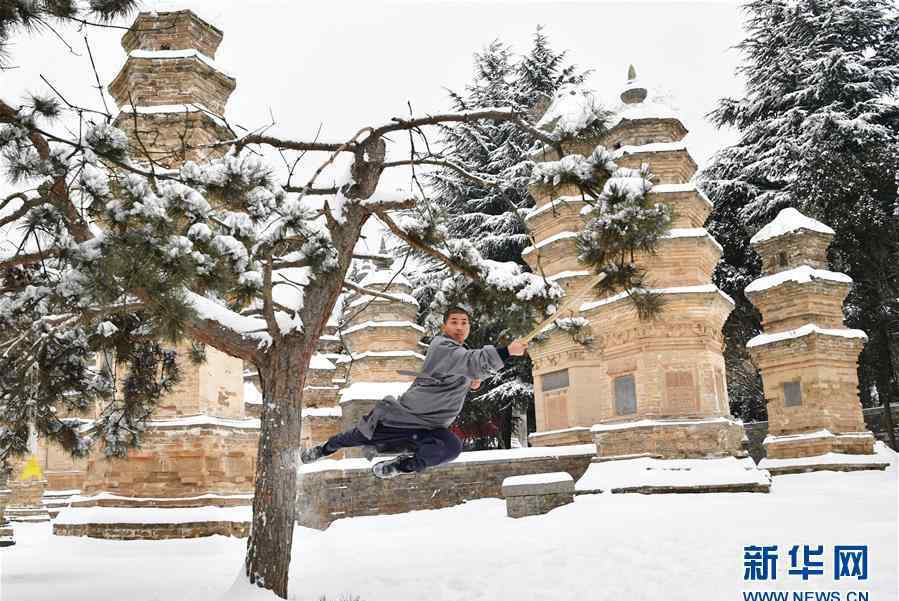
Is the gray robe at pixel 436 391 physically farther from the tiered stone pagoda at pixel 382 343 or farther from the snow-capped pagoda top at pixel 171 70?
the tiered stone pagoda at pixel 382 343

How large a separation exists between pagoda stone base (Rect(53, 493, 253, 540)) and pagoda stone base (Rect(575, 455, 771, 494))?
670 centimetres

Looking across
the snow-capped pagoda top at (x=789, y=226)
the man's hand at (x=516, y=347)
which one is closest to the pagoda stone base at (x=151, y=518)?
the man's hand at (x=516, y=347)

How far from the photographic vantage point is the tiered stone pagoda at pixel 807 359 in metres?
18.3

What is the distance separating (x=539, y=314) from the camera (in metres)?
8.95

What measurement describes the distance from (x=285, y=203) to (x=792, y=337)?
1562cm

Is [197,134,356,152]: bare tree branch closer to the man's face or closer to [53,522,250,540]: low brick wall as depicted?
the man's face

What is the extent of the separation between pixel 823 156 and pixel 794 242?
695cm

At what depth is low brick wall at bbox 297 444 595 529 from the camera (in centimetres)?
1664

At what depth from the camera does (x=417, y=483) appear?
1709cm

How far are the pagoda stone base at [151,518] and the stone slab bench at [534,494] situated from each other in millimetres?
4791

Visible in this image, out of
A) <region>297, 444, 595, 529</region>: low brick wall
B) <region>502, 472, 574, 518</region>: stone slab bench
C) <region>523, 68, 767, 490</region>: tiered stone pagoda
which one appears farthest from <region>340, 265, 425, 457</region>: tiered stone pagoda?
<region>502, 472, 574, 518</region>: stone slab bench

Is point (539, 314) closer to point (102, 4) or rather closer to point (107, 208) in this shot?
point (107, 208)

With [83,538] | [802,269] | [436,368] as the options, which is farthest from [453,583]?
[802,269]

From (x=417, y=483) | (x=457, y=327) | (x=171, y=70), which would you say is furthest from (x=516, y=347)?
(x=171, y=70)
